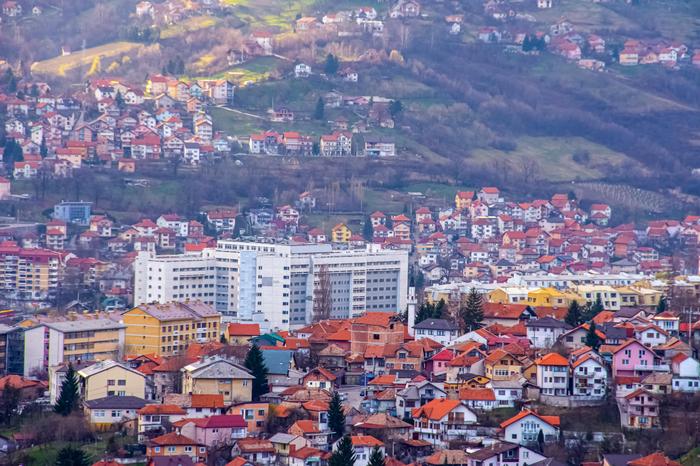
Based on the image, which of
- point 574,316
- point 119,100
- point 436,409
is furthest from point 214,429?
point 119,100

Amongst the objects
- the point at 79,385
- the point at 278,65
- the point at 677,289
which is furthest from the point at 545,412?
the point at 278,65

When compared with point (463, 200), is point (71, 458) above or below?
above

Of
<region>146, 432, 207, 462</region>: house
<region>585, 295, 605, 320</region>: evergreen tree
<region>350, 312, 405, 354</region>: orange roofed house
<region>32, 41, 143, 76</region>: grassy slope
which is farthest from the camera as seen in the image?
<region>32, 41, 143, 76</region>: grassy slope

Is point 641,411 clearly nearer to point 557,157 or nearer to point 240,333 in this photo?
point 240,333

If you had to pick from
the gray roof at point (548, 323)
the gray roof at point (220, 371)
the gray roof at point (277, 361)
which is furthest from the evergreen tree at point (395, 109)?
the gray roof at point (220, 371)

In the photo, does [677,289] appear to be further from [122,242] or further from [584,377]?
[122,242]

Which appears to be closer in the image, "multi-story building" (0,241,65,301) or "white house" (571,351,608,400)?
"white house" (571,351,608,400)

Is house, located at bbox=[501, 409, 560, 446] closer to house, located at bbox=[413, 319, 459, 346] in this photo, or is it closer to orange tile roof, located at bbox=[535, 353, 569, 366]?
orange tile roof, located at bbox=[535, 353, 569, 366]

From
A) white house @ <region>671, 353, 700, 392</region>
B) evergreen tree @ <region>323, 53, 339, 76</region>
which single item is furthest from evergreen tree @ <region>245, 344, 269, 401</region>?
evergreen tree @ <region>323, 53, 339, 76</region>
